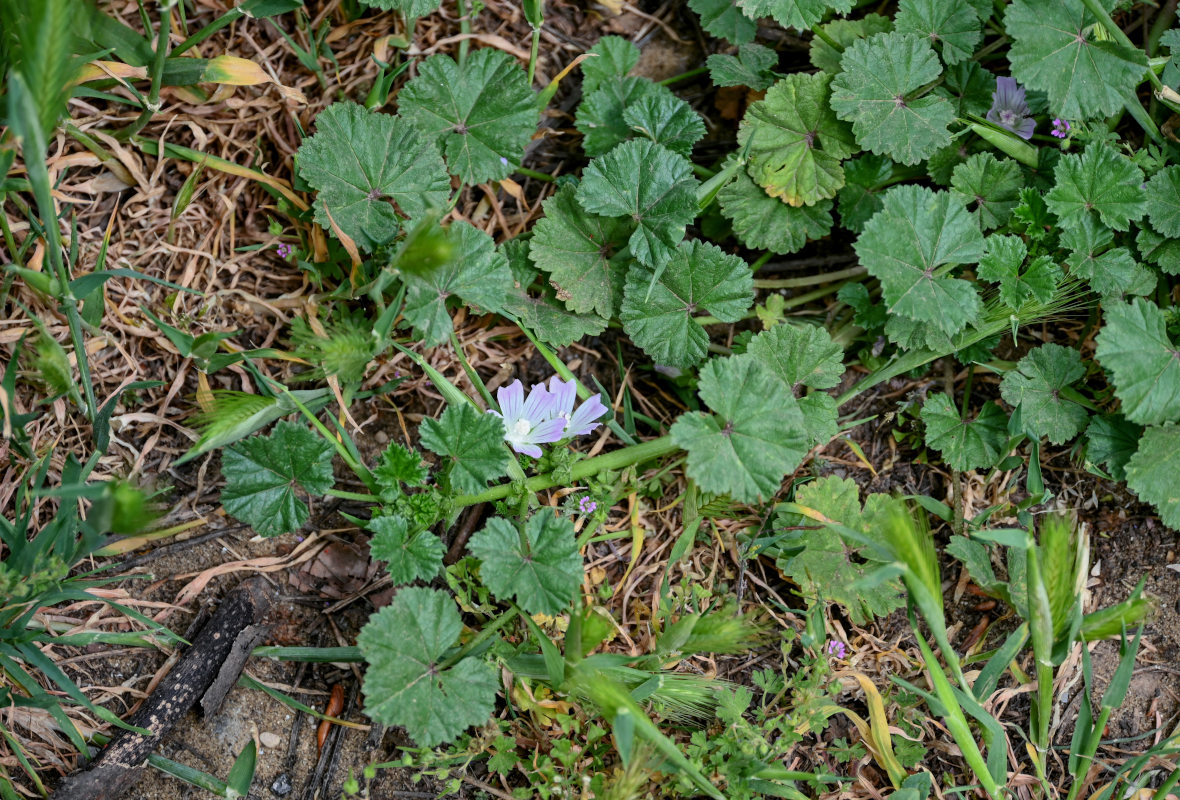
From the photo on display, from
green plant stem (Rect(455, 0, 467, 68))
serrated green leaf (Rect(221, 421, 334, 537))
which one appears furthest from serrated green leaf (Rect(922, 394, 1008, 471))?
serrated green leaf (Rect(221, 421, 334, 537))

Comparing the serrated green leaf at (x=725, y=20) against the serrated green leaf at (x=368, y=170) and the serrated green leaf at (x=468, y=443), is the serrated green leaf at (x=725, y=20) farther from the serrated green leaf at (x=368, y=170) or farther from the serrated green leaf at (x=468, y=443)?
the serrated green leaf at (x=468, y=443)

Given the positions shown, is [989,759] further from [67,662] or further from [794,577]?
[67,662]

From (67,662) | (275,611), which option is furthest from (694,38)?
(67,662)

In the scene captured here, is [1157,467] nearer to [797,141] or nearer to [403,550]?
[797,141]

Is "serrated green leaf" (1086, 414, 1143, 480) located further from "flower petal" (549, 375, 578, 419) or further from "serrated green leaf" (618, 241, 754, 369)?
"flower petal" (549, 375, 578, 419)

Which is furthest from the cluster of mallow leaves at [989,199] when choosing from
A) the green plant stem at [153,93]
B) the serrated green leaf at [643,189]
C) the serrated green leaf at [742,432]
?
the green plant stem at [153,93]
